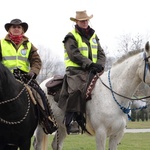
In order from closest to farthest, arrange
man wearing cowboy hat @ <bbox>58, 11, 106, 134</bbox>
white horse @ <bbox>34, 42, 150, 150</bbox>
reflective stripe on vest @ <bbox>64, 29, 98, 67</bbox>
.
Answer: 1. white horse @ <bbox>34, 42, 150, 150</bbox>
2. man wearing cowboy hat @ <bbox>58, 11, 106, 134</bbox>
3. reflective stripe on vest @ <bbox>64, 29, 98, 67</bbox>

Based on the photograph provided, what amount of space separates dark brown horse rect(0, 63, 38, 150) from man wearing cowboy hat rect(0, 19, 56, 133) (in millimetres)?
519

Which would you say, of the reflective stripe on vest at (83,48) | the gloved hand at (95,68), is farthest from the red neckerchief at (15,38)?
the gloved hand at (95,68)

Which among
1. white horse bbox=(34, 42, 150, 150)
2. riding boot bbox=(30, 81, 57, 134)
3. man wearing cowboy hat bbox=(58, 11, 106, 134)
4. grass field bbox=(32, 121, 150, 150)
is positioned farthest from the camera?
grass field bbox=(32, 121, 150, 150)

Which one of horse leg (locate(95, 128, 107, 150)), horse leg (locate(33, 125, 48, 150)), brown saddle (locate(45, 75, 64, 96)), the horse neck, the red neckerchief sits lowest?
horse leg (locate(33, 125, 48, 150))

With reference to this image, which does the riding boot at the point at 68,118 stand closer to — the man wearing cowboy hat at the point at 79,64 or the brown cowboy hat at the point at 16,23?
the man wearing cowboy hat at the point at 79,64

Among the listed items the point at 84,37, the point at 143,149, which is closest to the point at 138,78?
the point at 84,37

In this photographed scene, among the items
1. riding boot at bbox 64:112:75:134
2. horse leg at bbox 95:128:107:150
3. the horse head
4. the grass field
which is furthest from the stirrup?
the grass field

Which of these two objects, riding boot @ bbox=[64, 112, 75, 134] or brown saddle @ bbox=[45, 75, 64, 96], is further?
brown saddle @ bbox=[45, 75, 64, 96]

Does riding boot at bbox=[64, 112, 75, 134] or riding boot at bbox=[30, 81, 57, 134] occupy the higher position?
riding boot at bbox=[30, 81, 57, 134]

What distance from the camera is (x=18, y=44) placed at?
23.5 ft

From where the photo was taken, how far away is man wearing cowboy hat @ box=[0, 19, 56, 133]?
705 cm

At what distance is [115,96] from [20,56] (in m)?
2.03

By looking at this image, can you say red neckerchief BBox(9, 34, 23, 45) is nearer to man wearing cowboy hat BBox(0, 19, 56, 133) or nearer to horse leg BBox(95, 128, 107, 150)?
man wearing cowboy hat BBox(0, 19, 56, 133)

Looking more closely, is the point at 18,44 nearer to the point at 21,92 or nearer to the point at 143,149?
the point at 21,92
